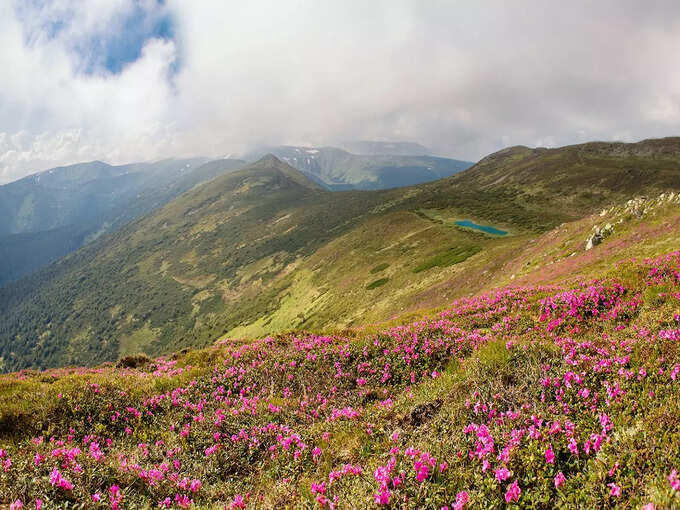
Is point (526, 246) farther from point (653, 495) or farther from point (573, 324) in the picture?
point (653, 495)

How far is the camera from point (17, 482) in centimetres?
512

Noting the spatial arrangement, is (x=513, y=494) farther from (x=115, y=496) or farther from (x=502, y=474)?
(x=115, y=496)

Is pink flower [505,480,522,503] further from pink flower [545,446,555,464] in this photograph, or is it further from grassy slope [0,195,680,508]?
pink flower [545,446,555,464]

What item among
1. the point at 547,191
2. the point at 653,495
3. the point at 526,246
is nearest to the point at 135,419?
the point at 653,495

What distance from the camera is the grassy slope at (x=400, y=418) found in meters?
4.54

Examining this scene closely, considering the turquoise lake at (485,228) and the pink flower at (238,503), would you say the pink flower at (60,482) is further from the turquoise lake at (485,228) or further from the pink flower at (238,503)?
the turquoise lake at (485,228)

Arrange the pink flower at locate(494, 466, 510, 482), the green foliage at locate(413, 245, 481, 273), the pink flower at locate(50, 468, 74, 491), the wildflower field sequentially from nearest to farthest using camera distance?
1. the pink flower at locate(494, 466, 510, 482)
2. the wildflower field
3. the pink flower at locate(50, 468, 74, 491)
4. the green foliage at locate(413, 245, 481, 273)

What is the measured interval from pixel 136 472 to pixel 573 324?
12310 mm

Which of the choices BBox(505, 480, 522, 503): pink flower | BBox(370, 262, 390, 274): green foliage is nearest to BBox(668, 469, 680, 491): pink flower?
BBox(505, 480, 522, 503): pink flower

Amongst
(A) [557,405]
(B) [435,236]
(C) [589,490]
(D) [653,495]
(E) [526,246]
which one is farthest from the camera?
(B) [435,236]

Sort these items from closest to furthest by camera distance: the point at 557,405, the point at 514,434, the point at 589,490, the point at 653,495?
the point at 653,495 → the point at 589,490 → the point at 514,434 → the point at 557,405

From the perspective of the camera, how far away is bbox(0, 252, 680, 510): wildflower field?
14.8ft

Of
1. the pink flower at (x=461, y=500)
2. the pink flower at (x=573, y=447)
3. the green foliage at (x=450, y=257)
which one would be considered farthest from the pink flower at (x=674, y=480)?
the green foliage at (x=450, y=257)

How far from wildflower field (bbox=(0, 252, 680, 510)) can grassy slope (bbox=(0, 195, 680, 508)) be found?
0.11 feet
